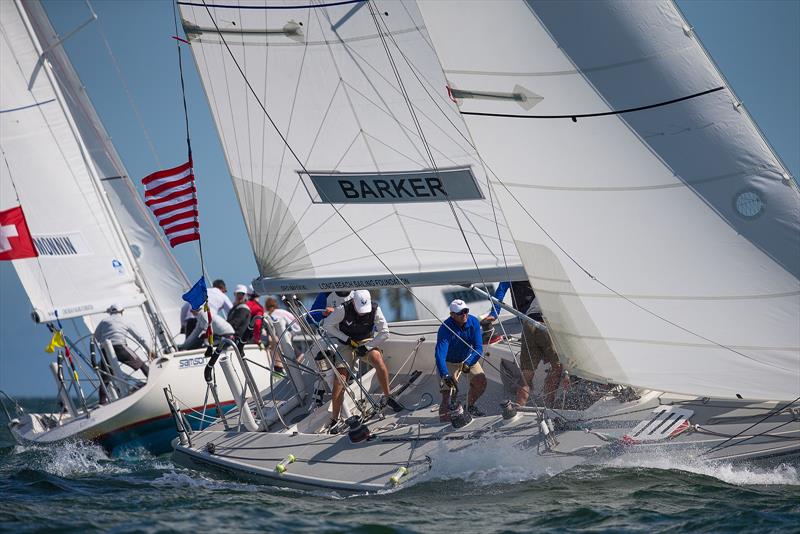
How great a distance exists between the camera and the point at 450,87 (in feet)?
26.5

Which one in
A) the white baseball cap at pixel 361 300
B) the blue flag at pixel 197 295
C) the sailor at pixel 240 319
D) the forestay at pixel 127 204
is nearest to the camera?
the white baseball cap at pixel 361 300

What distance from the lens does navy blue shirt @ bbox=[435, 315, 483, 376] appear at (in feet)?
29.8

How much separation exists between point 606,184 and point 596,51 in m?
0.99

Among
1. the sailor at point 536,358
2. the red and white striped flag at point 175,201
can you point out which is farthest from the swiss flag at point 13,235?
the sailor at point 536,358

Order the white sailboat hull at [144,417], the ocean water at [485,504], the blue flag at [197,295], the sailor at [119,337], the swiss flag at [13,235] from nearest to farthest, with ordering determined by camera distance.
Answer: the ocean water at [485,504]
the blue flag at [197,295]
the white sailboat hull at [144,417]
the sailor at [119,337]
the swiss flag at [13,235]

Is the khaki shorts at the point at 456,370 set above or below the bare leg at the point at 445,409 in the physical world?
above

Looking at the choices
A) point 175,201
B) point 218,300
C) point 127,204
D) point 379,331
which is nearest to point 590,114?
point 379,331

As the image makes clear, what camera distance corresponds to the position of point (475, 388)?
9211 mm

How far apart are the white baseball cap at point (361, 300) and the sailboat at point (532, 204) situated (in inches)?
8.1

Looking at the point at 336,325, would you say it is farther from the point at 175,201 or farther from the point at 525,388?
the point at 175,201

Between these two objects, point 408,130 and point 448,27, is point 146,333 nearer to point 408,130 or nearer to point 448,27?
point 408,130

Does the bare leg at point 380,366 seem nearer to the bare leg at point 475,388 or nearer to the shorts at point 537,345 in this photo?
the bare leg at point 475,388

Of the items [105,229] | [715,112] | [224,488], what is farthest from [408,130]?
[105,229]

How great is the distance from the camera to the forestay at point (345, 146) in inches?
360
